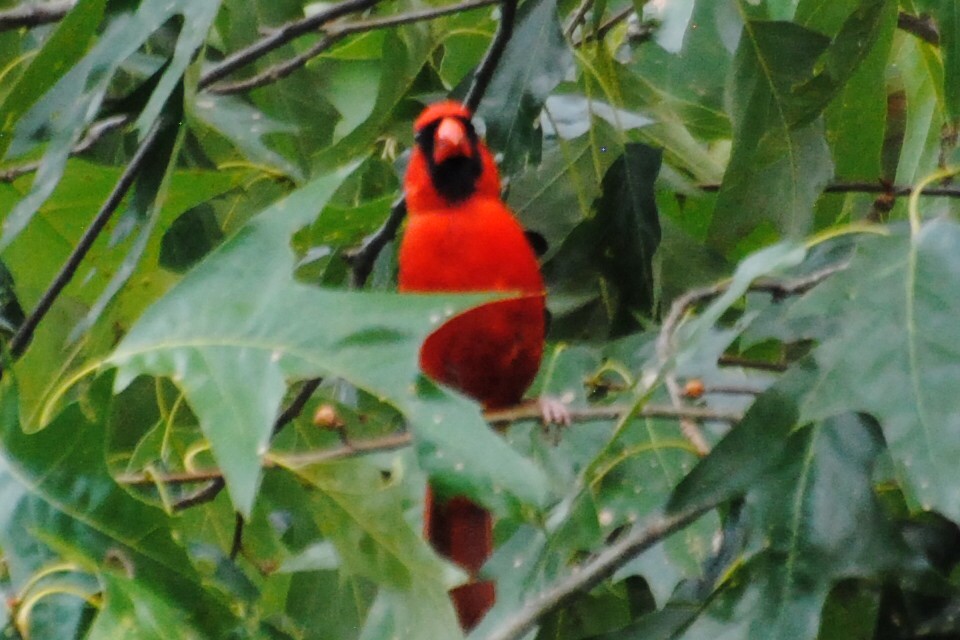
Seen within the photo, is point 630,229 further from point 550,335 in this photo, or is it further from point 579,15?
point 579,15

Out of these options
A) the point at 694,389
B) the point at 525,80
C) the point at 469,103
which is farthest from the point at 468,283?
the point at 694,389

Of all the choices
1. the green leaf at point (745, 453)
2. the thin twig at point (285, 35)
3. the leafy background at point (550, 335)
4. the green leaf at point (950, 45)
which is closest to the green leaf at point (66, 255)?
the leafy background at point (550, 335)

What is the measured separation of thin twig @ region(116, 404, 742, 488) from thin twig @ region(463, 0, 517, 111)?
56cm

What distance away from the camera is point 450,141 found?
218cm

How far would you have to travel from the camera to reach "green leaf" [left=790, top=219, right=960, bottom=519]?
42.5 inches

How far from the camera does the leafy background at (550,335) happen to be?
3.69 feet

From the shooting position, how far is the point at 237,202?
7.39 feet

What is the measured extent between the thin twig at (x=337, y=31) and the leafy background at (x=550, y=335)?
1 cm

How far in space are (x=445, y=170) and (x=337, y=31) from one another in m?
0.40

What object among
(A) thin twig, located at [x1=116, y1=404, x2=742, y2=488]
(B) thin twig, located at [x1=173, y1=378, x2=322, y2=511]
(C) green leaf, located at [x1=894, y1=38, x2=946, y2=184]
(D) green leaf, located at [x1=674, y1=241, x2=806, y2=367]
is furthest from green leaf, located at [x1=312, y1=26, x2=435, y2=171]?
(D) green leaf, located at [x1=674, y1=241, x2=806, y2=367]

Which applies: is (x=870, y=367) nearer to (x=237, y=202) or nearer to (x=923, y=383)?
(x=923, y=383)

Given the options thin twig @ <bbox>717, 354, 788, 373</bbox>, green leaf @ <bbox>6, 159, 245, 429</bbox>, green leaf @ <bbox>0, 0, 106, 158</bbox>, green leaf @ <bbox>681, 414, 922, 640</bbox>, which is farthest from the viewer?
green leaf @ <bbox>6, 159, 245, 429</bbox>

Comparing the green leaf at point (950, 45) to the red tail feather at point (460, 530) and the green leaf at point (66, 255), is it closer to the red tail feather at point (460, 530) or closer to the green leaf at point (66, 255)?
the red tail feather at point (460, 530)

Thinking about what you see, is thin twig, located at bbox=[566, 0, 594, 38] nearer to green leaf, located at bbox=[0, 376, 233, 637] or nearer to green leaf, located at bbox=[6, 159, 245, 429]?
green leaf, located at bbox=[6, 159, 245, 429]
